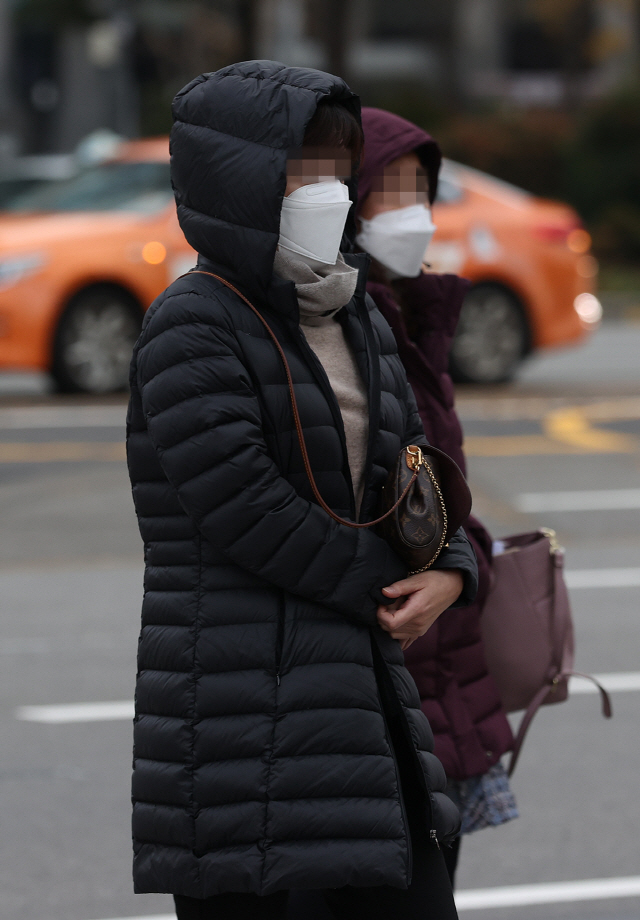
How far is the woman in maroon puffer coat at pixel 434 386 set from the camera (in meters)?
2.98

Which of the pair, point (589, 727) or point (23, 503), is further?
point (23, 503)

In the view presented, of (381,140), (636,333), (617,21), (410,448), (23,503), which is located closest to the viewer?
(410,448)

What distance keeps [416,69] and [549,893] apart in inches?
1781

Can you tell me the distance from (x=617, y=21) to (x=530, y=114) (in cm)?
1287

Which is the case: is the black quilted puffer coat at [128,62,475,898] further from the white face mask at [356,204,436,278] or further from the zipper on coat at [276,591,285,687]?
the white face mask at [356,204,436,278]

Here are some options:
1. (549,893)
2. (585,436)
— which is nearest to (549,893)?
(549,893)

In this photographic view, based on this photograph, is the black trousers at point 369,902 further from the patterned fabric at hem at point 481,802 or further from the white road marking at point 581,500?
the white road marking at point 581,500

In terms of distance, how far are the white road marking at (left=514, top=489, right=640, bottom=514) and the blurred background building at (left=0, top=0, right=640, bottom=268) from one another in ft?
57.9

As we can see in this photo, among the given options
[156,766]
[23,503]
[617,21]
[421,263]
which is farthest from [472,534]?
[617,21]

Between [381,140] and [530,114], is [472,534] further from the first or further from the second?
[530,114]

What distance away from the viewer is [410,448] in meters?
2.45

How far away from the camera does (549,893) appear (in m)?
3.87

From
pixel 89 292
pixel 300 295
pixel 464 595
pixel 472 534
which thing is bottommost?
pixel 89 292

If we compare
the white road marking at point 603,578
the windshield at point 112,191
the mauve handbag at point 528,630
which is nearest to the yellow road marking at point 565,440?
the white road marking at point 603,578
